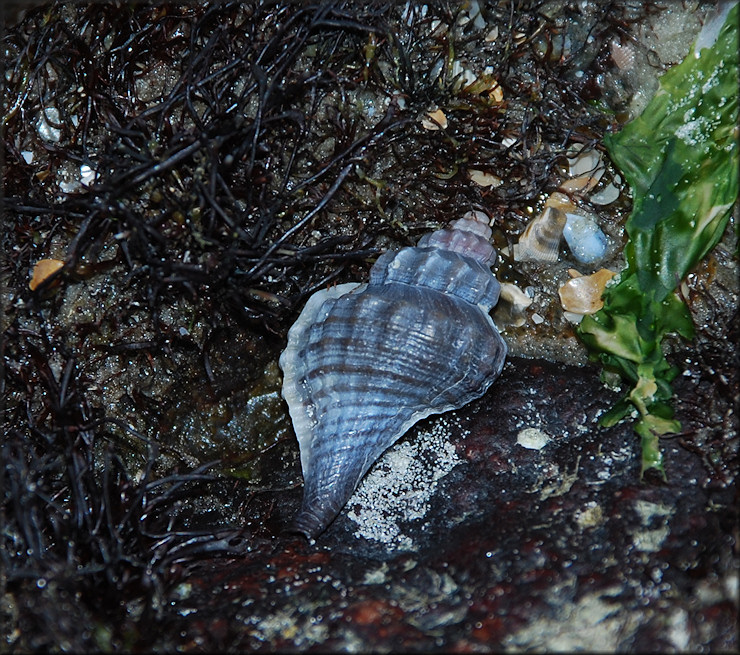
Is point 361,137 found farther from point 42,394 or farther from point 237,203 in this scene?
point 42,394

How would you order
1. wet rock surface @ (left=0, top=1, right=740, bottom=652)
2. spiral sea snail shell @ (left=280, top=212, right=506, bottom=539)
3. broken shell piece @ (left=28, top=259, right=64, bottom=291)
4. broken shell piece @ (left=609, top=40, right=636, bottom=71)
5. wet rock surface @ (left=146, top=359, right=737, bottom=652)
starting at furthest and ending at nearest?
broken shell piece @ (left=609, top=40, right=636, bottom=71) → broken shell piece @ (left=28, top=259, right=64, bottom=291) → spiral sea snail shell @ (left=280, top=212, right=506, bottom=539) → wet rock surface @ (left=0, top=1, right=740, bottom=652) → wet rock surface @ (left=146, top=359, right=737, bottom=652)

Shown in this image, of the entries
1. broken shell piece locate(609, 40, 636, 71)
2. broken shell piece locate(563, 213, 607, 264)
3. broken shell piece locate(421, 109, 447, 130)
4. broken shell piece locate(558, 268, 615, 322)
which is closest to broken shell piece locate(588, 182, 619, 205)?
broken shell piece locate(563, 213, 607, 264)

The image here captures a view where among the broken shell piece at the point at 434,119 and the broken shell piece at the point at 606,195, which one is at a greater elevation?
the broken shell piece at the point at 434,119

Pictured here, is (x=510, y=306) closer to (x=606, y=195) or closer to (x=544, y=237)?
(x=544, y=237)

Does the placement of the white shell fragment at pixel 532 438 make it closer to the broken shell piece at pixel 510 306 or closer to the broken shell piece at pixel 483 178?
the broken shell piece at pixel 510 306

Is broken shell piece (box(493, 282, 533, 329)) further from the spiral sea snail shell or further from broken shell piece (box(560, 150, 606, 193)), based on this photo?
broken shell piece (box(560, 150, 606, 193))

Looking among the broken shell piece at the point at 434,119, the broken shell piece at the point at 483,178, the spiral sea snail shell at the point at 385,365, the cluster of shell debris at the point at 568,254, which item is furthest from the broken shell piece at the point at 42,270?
the cluster of shell debris at the point at 568,254

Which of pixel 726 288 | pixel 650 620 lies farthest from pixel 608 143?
pixel 650 620
